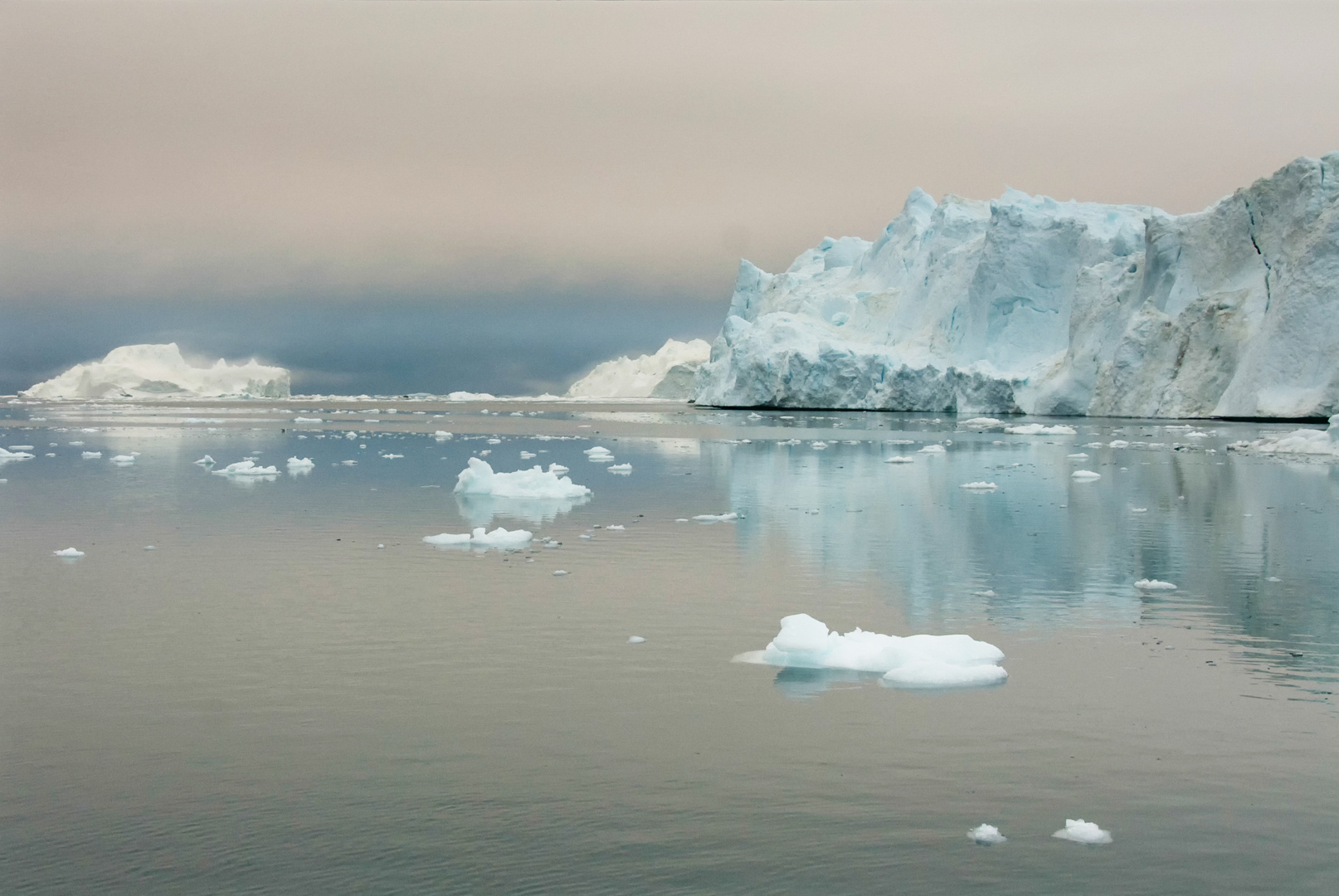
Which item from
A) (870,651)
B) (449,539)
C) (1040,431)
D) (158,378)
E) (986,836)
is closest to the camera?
(986,836)

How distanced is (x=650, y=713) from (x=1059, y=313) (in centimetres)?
5497

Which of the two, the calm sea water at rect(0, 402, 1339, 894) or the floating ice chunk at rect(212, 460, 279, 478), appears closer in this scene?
the calm sea water at rect(0, 402, 1339, 894)

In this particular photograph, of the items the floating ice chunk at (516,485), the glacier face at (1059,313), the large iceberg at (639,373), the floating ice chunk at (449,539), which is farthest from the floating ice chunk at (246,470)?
the large iceberg at (639,373)

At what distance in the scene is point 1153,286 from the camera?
4788 centimetres

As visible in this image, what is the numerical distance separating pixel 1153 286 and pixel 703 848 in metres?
48.1

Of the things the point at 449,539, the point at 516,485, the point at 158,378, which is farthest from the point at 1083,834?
the point at 158,378

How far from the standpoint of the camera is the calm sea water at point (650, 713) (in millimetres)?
4254

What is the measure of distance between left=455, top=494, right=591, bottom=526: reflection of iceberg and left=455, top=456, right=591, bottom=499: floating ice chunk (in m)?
0.09

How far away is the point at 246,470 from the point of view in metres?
20.9

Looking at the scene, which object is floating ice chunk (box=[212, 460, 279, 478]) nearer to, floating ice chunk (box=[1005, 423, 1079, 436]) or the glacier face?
floating ice chunk (box=[1005, 423, 1079, 436])

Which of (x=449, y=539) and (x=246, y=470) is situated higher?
(x=246, y=470)

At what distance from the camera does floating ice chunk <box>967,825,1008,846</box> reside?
4.38 m

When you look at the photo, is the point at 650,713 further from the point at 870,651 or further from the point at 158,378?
the point at 158,378

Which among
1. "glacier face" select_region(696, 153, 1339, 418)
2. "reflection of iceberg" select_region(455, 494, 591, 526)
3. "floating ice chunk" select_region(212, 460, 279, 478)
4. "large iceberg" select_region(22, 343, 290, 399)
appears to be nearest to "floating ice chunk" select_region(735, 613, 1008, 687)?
"reflection of iceberg" select_region(455, 494, 591, 526)
